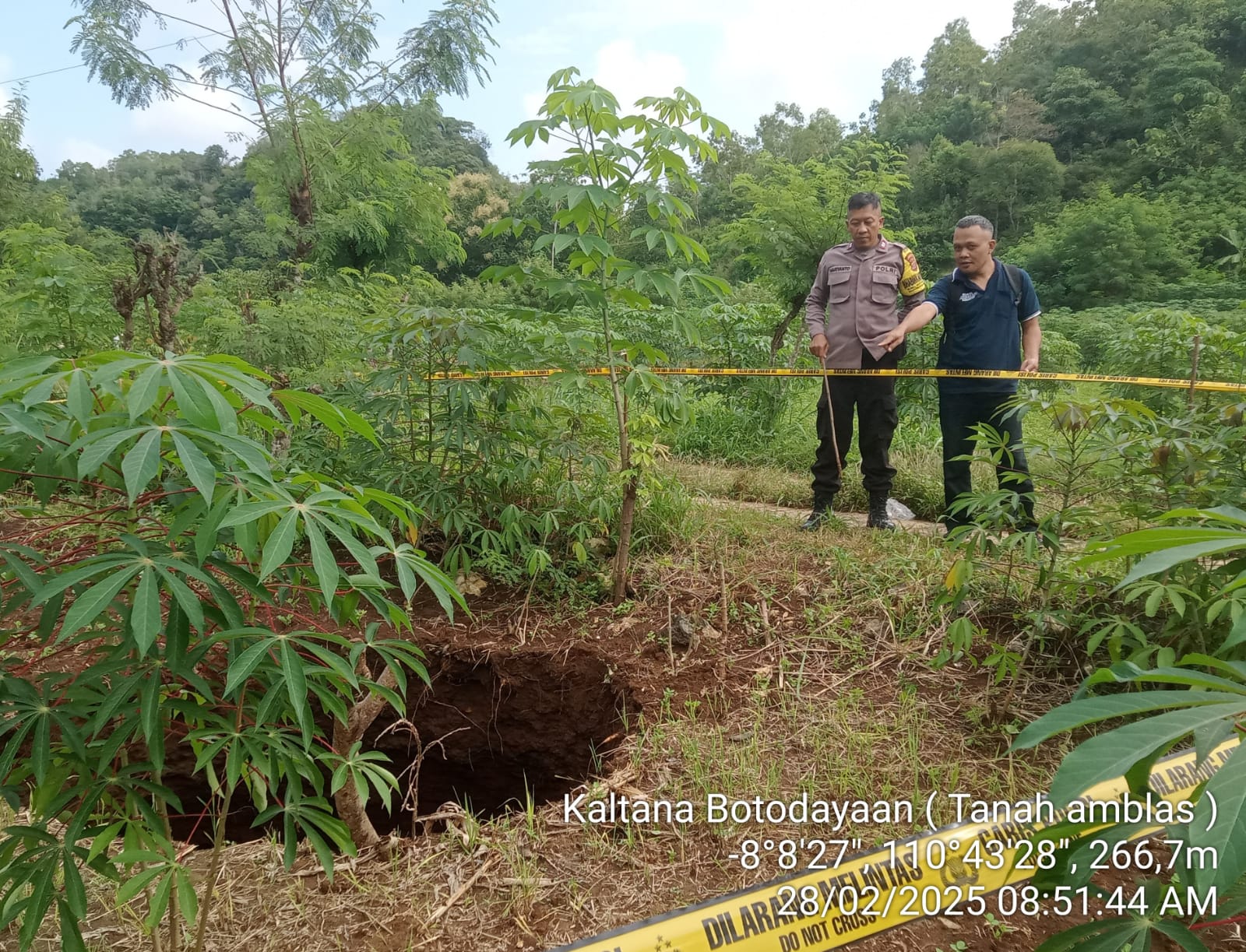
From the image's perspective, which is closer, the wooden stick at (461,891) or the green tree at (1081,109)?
the wooden stick at (461,891)

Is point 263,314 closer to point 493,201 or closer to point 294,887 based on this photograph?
point 294,887

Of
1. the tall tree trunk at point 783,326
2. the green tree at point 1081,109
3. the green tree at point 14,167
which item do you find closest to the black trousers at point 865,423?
the tall tree trunk at point 783,326

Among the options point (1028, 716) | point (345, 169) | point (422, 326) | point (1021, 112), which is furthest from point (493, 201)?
point (1028, 716)

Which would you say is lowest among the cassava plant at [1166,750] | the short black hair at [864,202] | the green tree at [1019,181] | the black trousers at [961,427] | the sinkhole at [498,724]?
the sinkhole at [498,724]

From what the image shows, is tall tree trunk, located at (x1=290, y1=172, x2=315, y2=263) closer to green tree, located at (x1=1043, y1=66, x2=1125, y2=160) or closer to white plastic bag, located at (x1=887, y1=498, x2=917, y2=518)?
white plastic bag, located at (x1=887, y1=498, x2=917, y2=518)

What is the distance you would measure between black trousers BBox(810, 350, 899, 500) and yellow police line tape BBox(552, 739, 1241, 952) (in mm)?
2100

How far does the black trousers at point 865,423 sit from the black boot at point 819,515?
17 millimetres

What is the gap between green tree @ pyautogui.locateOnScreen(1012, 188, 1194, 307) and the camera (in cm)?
1966

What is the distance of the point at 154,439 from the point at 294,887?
123 centimetres

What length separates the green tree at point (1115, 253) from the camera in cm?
1966

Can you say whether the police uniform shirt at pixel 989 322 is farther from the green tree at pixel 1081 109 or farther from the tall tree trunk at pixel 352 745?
the green tree at pixel 1081 109

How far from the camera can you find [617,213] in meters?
2.58

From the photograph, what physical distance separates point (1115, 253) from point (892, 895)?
23.7 metres

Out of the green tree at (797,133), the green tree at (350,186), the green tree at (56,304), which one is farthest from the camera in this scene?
the green tree at (797,133)
